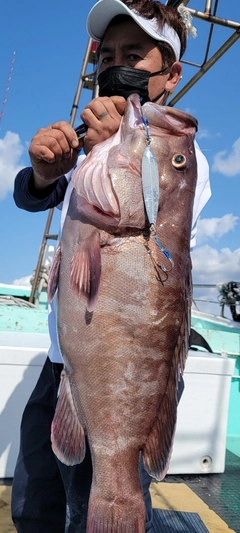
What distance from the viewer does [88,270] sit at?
1.56 meters

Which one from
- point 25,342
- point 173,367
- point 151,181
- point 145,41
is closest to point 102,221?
point 151,181

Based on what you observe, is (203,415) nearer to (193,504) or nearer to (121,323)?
(193,504)

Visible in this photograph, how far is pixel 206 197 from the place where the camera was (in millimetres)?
2082

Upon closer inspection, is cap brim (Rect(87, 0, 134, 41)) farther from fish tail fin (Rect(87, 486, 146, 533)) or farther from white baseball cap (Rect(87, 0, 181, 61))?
fish tail fin (Rect(87, 486, 146, 533))

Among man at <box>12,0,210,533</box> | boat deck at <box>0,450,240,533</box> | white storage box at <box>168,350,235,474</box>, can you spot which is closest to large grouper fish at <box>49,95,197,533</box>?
man at <box>12,0,210,533</box>

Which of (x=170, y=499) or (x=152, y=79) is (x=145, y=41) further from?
(x=170, y=499)

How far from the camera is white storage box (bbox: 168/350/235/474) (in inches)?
148

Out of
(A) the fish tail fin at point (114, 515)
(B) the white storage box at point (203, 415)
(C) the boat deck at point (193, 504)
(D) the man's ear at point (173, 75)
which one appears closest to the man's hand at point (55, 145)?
(D) the man's ear at point (173, 75)

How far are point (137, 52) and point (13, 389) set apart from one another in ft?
8.01

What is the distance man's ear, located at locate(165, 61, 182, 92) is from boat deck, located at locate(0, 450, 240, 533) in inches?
103

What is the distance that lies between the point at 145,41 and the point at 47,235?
18.2 ft

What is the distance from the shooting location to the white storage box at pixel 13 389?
3311 millimetres

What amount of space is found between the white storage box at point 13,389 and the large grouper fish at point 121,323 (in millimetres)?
1781

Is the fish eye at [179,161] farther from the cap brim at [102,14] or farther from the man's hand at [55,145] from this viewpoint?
the cap brim at [102,14]
